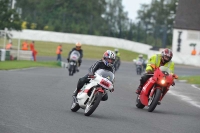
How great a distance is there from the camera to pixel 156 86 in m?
16.1

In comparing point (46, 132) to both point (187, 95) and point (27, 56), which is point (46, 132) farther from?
point (27, 56)

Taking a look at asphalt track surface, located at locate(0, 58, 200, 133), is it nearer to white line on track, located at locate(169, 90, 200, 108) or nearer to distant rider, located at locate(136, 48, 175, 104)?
white line on track, located at locate(169, 90, 200, 108)

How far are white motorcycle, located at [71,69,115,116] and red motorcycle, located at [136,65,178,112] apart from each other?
212 centimetres

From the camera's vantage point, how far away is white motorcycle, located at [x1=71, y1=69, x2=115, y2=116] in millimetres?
13750

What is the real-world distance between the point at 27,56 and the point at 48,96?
30.5 meters

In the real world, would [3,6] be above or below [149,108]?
above

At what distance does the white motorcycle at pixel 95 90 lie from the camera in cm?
1375

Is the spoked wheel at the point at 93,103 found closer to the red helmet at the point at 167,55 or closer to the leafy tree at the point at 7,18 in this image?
the red helmet at the point at 167,55

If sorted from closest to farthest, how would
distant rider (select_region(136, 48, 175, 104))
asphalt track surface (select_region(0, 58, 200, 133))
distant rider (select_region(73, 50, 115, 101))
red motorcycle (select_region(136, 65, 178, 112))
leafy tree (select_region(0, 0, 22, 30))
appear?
asphalt track surface (select_region(0, 58, 200, 133))
distant rider (select_region(73, 50, 115, 101))
red motorcycle (select_region(136, 65, 178, 112))
distant rider (select_region(136, 48, 175, 104))
leafy tree (select_region(0, 0, 22, 30))

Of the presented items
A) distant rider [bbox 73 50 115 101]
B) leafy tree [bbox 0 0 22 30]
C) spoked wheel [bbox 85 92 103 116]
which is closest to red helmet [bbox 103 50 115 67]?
distant rider [bbox 73 50 115 101]

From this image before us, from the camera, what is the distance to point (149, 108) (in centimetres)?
1611

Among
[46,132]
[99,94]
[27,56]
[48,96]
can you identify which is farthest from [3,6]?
[46,132]

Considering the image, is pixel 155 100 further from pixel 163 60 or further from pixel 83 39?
pixel 83 39

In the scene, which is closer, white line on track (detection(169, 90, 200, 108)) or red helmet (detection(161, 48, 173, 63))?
red helmet (detection(161, 48, 173, 63))
